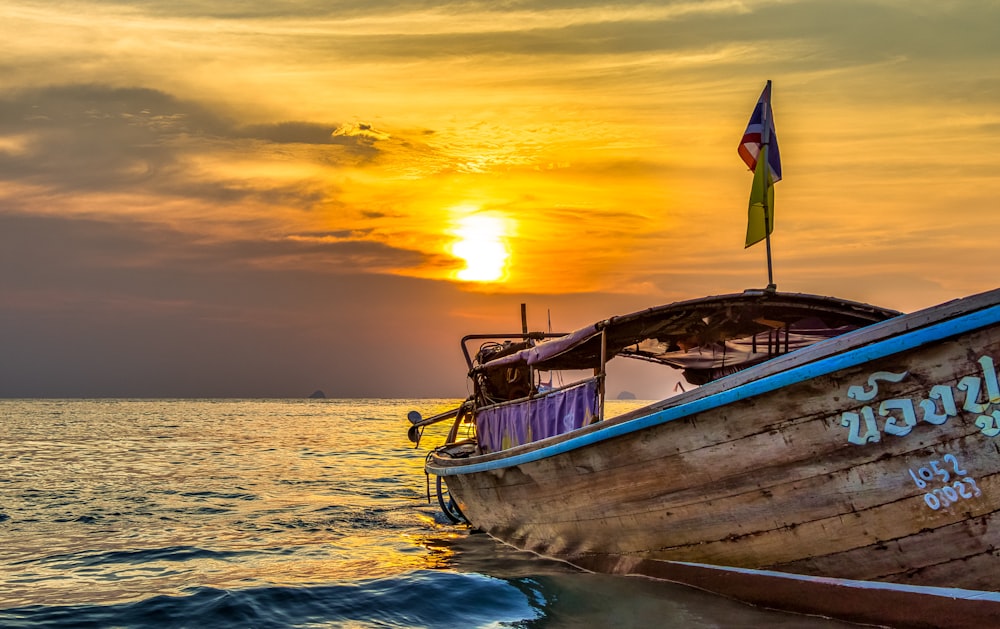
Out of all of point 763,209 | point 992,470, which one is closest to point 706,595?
point 992,470

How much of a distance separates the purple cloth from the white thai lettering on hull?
3.24 metres

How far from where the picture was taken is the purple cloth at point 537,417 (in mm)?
9562

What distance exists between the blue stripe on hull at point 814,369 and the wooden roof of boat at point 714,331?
1694 millimetres

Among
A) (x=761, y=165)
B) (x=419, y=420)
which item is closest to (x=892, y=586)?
(x=761, y=165)

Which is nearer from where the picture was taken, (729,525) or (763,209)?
(729,525)

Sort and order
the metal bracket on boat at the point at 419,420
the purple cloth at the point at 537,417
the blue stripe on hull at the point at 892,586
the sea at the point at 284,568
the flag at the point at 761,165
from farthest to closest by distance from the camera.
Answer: the metal bracket on boat at the point at 419,420 → the purple cloth at the point at 537,417 → the flag at the point at 761,165 → the sea at the point at 284,568 → the blue stripe on hull at the point at 892,586

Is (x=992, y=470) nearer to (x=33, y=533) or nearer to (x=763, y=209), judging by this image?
(x=763, y=209)

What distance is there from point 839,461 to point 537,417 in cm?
448

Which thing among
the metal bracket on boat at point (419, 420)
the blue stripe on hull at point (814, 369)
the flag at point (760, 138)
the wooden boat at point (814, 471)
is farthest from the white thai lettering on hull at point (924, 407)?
the metal bracket on boat at point (419, 420)

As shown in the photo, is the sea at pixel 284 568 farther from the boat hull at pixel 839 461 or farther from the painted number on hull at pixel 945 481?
the painted number on hull at pixel 945 481

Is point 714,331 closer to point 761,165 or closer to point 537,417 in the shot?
point 761,165

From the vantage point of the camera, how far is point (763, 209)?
31.2 ft

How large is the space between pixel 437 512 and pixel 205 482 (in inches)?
375

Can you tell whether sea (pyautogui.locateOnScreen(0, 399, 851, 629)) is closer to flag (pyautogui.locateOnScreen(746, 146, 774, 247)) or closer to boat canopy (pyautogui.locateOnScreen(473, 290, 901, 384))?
boat canopy (pyautogui.locateOnScreen(473, 290, 901, 384))
